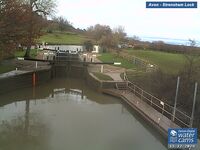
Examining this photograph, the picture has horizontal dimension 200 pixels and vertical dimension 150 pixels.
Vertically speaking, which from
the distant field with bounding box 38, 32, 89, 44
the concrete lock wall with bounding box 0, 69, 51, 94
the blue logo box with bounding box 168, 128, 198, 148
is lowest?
the concrete lock wall with bounding box 0, 69, 51, 94

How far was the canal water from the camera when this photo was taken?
1512cm

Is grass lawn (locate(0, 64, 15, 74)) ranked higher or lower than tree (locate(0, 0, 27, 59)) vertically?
lower

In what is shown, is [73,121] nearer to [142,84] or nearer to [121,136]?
[121,136]

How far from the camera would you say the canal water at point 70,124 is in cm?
1512

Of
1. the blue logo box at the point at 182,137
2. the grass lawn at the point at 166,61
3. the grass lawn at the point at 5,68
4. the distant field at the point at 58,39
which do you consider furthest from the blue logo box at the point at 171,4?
the distant field at the point at 58,39

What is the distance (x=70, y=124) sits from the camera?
1809cm

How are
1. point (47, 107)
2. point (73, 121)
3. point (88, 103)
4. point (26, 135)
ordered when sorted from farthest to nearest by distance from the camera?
point (88, 103) → point (47, 107) → point (73, 121) → point (26, 135)

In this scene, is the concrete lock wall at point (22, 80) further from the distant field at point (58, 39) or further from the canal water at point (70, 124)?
the distant field at point (58, 39)

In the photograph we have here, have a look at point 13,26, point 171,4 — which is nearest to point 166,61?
point 13,26

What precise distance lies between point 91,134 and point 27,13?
44.8ft

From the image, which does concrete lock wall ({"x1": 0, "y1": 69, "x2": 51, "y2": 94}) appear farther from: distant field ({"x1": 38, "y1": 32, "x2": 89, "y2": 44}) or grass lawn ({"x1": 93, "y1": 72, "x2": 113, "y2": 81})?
distant field ({"x1": 38, "y1": 32, "x2": 89, "y2": 44})

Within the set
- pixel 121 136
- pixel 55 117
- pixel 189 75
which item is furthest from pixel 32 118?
pixel 189 75

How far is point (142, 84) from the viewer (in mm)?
26859

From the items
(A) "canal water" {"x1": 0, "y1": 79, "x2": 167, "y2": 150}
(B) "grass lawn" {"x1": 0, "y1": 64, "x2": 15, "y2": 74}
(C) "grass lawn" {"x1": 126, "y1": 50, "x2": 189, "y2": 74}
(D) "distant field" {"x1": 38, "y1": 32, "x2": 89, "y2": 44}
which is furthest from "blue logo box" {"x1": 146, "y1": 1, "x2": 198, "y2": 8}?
(D) "distant field" {"x1": 38, "y1": 32, "x2": 89, "y2": 44}
